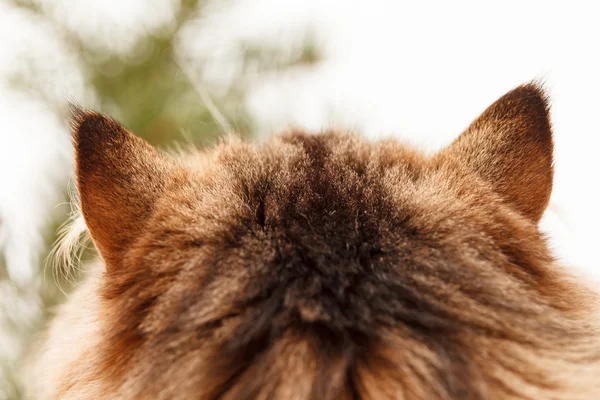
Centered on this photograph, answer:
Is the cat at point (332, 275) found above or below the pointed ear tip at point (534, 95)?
below

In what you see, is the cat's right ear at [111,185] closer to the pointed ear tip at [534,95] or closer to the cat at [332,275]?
the cat at [332,275]

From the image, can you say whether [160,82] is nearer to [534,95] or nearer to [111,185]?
[111,185]

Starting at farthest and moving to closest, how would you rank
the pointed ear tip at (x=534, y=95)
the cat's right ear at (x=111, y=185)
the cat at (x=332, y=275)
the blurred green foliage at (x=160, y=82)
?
the blurred green foliage at (x=160, y=82)
the pointed ear tip at (x=534, y=95)
the cat's right ear at (x=111, y=185)
the cat at (x=332, y=275)

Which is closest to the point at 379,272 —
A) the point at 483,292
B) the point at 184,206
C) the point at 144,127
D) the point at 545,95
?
the point at 483,292

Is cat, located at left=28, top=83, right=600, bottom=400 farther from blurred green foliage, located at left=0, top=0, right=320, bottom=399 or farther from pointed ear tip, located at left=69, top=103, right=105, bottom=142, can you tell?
blurred green foliage, located at left=0, top=0, right=320, bottom=399

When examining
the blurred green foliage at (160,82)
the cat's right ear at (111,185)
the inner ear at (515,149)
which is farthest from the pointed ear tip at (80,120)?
the blurred green foliage at (160,82)

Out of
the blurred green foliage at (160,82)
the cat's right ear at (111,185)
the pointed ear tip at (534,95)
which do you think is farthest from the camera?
the blurred green foliage at (160,82)

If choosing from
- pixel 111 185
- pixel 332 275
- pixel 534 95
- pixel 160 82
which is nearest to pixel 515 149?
pixel 534 95

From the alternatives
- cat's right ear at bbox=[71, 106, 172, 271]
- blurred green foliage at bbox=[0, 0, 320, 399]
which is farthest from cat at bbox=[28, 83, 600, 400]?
blurred green foliage at bbox=[0, 0, 320, 399]
